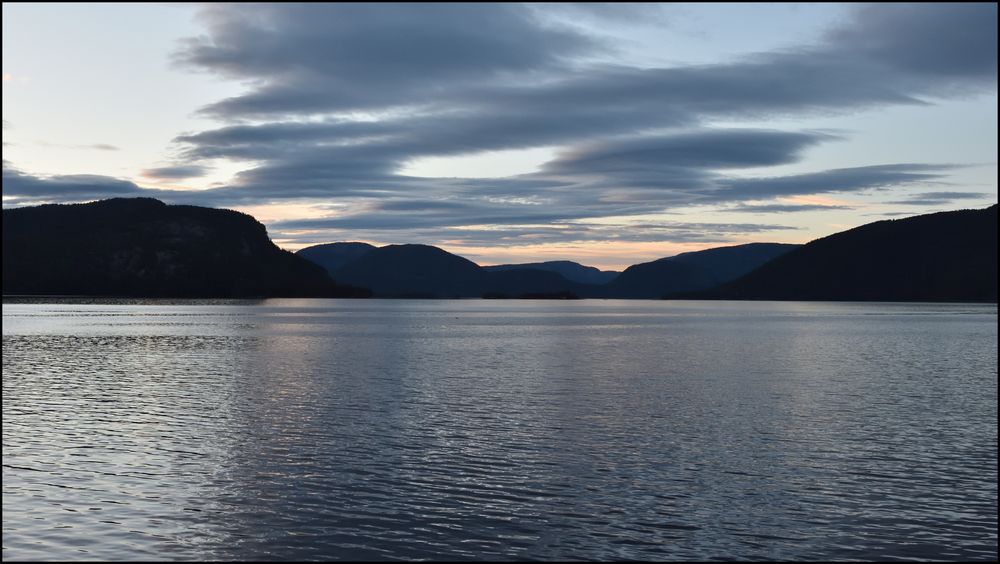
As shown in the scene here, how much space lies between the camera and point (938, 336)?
5906 inches

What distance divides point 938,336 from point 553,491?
143 metres

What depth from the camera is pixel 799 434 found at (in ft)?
146

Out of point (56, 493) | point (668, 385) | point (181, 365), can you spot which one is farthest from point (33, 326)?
point (56, 493)

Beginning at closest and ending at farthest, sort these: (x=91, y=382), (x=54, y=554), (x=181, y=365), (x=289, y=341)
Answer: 1. (x=54, y=554)
2. (x=91, y=382)
3. (x=181, y=365)
4. (x=289, y=341)

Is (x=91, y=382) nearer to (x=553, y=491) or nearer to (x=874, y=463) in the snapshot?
(x=553, y=491)

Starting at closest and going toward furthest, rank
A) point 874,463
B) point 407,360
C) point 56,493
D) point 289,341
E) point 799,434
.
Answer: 1. point 56,493
2. point 874,463
3. point 799,434
4. point 407,360
5. point 289,341

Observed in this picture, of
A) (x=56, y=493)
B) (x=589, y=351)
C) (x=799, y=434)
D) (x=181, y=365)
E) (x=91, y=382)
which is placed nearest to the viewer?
(x=56, y=493)

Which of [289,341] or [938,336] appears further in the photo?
[938,336]

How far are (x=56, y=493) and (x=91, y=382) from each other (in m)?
40.2

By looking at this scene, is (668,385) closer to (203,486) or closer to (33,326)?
(203,486)

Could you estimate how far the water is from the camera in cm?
2523

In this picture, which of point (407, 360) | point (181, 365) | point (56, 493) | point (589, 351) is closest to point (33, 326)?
point (181, 365)

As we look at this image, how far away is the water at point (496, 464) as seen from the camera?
25.2 meters

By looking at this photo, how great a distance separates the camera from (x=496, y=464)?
118 ft
